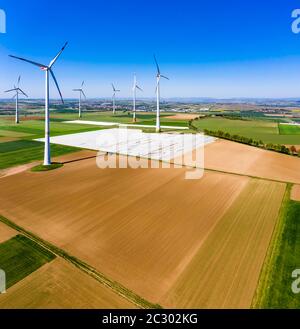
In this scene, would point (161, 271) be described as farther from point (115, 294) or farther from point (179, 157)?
point (179, 157)

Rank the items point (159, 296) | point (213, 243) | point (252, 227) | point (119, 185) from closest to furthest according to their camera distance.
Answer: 1. point (159, 296)
2. point (213, 243)
3. point (252, 227)
4. point (119, 185)

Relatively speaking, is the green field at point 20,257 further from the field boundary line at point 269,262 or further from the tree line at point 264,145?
the tree line at point 264,145

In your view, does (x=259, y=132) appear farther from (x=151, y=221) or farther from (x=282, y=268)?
(x=282, y=268)

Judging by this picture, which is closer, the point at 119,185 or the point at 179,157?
the point at 119,185

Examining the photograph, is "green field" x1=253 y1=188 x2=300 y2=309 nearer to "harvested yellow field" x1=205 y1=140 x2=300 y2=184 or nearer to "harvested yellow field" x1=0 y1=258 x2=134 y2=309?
"harvested yellow field" x1=0 y1=258 x2=134 y2=309

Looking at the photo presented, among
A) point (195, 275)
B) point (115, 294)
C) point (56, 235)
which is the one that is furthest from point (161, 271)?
point (56, 235)
